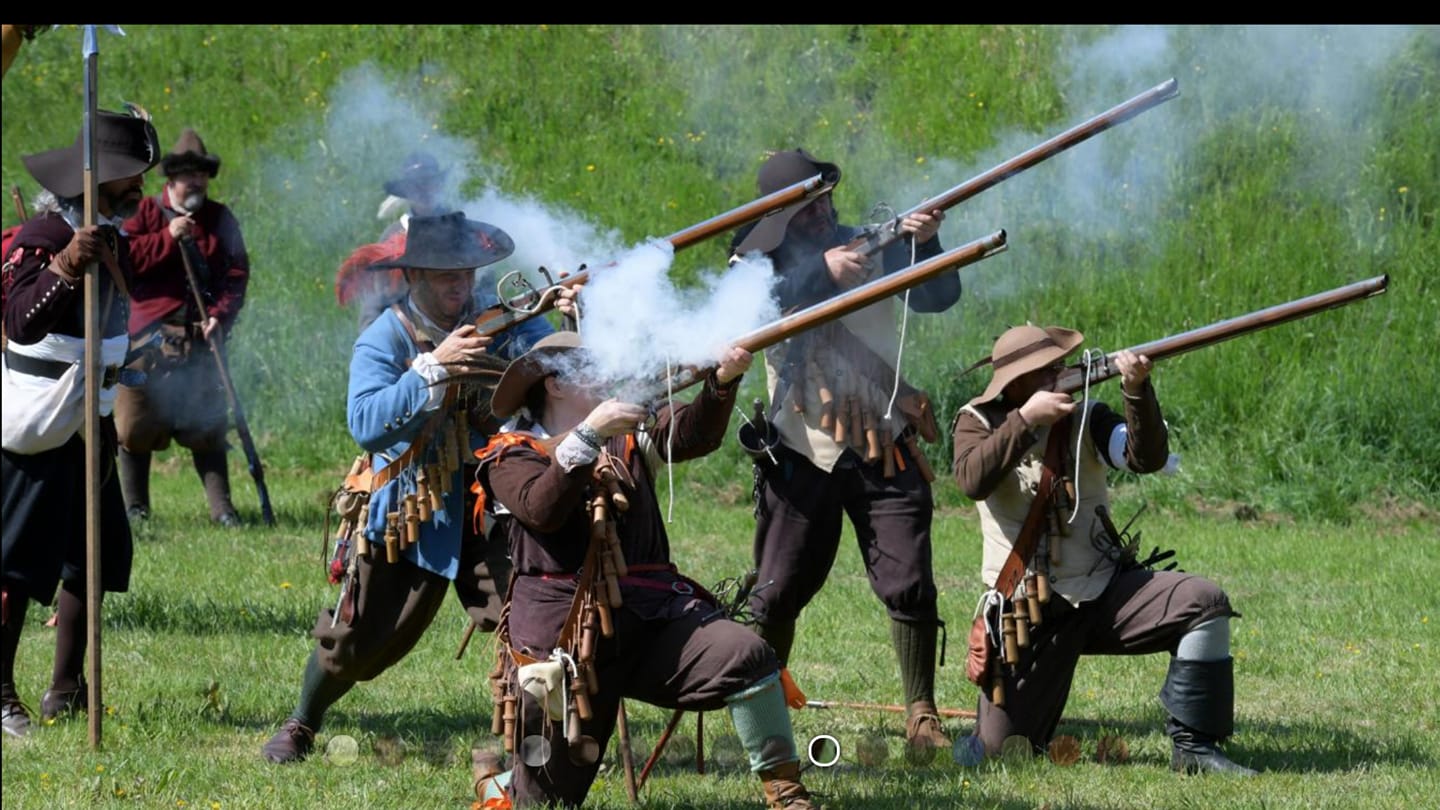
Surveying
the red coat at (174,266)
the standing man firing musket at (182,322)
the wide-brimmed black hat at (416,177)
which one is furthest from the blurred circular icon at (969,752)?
the red coat at (174,266)

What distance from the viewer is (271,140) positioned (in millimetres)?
18797

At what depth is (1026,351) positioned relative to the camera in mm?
6191

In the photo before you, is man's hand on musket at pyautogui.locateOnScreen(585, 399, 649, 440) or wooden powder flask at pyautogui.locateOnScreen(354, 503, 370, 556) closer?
man's hand on musket at pyautogui.locateOnScreen(585, 399, 649, 440)

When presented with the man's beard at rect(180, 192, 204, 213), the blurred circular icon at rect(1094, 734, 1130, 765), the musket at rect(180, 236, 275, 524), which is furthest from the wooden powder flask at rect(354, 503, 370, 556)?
the man's beard at rect(180, 192, 204, 213)

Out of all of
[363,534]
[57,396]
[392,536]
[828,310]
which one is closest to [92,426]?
[57,396]

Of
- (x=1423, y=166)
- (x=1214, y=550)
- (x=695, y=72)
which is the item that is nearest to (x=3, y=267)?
(x=1214, y=550)

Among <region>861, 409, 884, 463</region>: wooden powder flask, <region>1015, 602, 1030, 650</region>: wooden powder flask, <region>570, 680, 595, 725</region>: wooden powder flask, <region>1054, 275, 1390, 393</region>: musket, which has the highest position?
<region>1054, 275, 1390, 393</region>: musket

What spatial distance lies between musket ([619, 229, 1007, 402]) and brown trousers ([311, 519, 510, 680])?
4.70ft

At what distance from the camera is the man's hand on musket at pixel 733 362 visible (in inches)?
196

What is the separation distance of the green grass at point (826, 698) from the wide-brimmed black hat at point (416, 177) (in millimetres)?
2042

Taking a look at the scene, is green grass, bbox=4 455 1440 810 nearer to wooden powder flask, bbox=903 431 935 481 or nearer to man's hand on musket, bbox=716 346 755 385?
wooden powder flask, bbox=903 431 935 481

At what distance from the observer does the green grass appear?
19.5 ft

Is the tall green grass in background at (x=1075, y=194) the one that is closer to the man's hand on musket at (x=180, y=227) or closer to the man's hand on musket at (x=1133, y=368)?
the man's hand on musket at (x=180, y=227)

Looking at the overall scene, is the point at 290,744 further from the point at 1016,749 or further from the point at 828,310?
the point at 828,310
